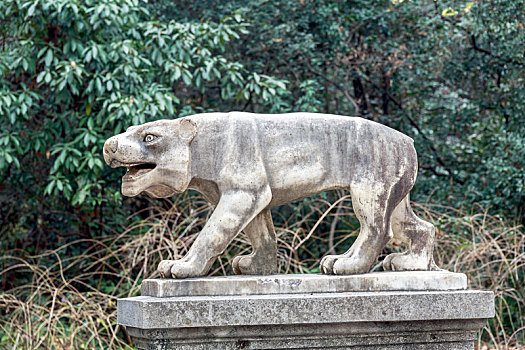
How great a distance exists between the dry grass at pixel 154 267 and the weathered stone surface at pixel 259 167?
92.0 inches

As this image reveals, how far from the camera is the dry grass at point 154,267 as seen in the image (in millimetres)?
5910

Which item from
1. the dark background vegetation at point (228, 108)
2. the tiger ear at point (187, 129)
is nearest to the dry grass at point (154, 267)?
the dark background vegetation at point (228, 108)

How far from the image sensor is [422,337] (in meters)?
3.45

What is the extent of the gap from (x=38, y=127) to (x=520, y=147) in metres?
5.24

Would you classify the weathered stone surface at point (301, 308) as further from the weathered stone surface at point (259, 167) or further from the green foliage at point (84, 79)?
the green foliage at point (84, 79)

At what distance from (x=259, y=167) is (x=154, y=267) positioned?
373 cm

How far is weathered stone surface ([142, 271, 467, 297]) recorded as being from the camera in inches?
129

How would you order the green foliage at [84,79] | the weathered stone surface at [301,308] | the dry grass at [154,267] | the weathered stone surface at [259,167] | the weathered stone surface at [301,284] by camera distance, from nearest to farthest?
Answer: the weathered stone surface at [301,308] → the weathered stone surface at [301,284] → the weathered stone surface at [259,167] → the dry grass at [154,267] → the green foliage at [84,79]

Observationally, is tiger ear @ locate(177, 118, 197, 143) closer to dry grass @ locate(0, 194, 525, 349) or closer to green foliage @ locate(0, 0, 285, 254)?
dry grass @ locate(0, 194, 525, 349)

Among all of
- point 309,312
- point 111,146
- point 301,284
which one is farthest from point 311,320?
point 111,146

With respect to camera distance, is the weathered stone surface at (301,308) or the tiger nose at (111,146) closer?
the weathered stone surface at (301,308)

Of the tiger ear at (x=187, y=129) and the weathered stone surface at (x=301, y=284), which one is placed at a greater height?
the tiger ear at (x=187, y=129)

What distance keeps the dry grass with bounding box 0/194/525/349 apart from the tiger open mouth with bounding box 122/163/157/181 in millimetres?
2439

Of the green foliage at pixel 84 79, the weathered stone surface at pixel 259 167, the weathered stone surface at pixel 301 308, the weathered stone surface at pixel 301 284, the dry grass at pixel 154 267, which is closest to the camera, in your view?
the weathered stone surface at pixel 301 308
